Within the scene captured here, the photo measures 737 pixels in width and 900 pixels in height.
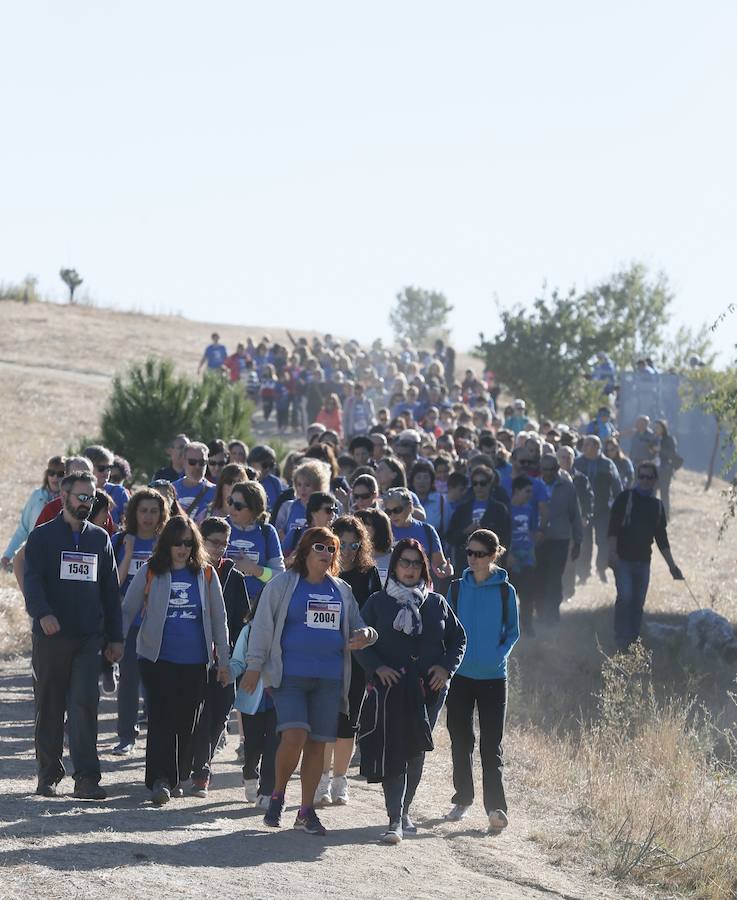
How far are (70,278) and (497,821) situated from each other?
57.5 meters

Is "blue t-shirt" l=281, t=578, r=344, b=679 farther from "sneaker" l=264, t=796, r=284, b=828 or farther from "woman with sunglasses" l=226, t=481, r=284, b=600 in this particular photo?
"woman with sunglasses" l=226, t=481, r=284, b=600

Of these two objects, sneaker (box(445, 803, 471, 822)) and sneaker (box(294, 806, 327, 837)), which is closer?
sneaker (box(294, 806, 327, 837))

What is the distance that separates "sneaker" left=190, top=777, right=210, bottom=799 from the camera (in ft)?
33.2

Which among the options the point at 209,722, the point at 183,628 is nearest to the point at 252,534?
the point at 183,628

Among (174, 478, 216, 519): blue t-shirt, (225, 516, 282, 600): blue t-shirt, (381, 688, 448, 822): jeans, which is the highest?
(174, 478, 216, 519): blue t-shirt

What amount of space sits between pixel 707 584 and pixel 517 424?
12.0 ft

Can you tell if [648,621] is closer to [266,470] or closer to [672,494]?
[266,470]

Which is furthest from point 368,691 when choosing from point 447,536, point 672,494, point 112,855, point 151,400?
point 672,494

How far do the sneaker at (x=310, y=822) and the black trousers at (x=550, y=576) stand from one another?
8212 mm

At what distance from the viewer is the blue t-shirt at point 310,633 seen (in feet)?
30.3

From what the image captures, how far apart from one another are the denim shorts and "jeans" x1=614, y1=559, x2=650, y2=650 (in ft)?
26.2

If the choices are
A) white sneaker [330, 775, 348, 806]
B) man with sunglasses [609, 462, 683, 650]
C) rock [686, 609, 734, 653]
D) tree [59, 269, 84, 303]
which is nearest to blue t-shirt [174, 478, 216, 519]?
white sneaker [330, 775, 348, 806]

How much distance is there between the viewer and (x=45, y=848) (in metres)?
8.30

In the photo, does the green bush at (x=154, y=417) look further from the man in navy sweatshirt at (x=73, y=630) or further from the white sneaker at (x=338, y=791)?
the man in navy sweatshirt at (x=73, y=630)
